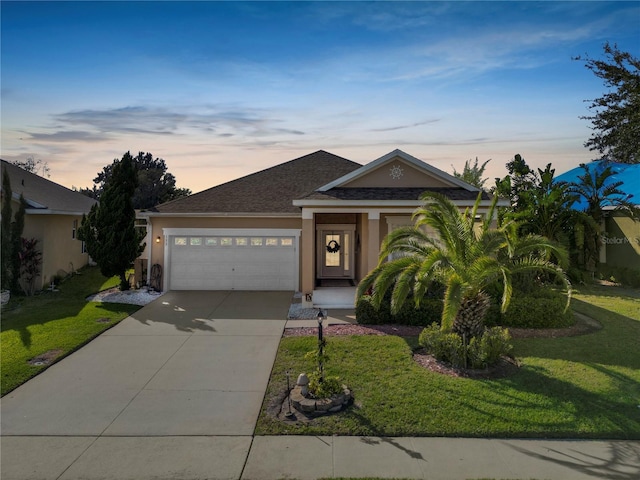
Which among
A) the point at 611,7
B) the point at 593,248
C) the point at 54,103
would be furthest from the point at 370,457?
the point at 593,248

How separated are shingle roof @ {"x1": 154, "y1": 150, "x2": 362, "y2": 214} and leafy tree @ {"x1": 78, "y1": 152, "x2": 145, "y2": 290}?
1462 millimetres

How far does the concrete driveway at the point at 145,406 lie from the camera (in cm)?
513

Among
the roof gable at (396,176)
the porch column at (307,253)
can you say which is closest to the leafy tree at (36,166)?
the porch column at (307,253)

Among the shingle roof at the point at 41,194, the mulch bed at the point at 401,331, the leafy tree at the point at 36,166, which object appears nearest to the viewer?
the mulch bed at the point at 401,331

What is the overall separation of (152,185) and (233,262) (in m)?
29.3

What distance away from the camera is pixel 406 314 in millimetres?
10969

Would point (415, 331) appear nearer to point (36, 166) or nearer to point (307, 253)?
point (307, 253)

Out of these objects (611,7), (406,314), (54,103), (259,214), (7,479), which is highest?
(611,7)

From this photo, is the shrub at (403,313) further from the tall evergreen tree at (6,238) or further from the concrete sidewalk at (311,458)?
the tall evergreen tree at (6,238)

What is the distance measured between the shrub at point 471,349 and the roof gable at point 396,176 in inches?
257

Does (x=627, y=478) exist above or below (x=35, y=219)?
below

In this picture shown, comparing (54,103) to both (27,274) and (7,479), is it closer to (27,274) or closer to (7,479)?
(27,274)

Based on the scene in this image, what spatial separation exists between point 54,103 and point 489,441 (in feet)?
44.7

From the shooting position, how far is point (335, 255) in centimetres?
1750
